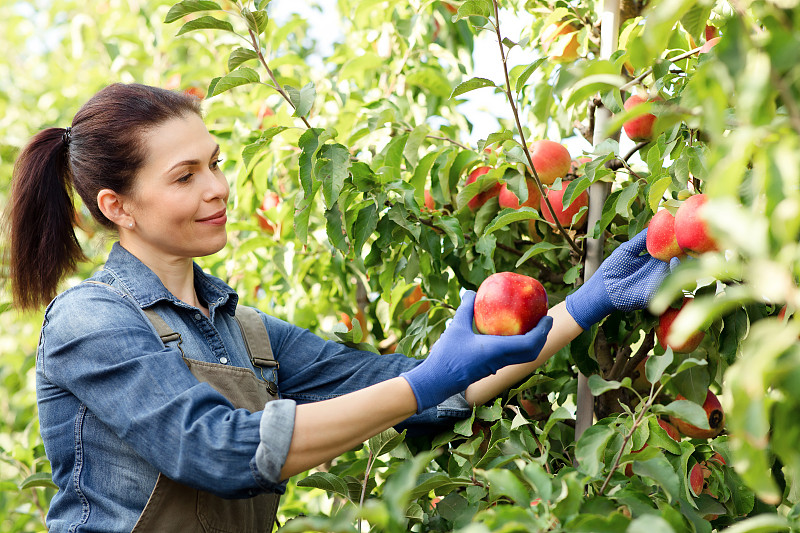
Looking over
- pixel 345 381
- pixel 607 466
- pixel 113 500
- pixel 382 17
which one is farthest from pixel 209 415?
pixel 382 17

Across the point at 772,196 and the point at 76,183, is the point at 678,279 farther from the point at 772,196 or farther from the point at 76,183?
the point at 76,183

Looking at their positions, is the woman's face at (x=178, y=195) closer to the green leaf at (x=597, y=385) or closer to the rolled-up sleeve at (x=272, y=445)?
the rolled-up sleeve at (x=272, y=445)

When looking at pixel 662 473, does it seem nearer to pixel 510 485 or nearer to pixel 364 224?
pixel 510 485

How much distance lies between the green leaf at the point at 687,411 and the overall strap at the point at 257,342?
2.59 ft

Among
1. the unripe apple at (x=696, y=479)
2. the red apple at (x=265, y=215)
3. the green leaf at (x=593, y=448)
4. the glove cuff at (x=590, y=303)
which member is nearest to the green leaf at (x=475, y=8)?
the glove cuff at (x=590, y=303)

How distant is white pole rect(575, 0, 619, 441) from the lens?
144 centimetres

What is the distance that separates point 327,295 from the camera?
2.23 metres

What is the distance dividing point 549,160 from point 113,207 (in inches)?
34.4

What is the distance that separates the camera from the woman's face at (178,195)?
147 cm

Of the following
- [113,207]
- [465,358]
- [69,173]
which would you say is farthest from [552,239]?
[69,173]

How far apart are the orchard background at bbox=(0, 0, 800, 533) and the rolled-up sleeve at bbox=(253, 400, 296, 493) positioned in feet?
0.49

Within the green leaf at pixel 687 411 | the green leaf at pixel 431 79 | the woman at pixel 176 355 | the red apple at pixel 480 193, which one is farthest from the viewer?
the green leaf at pixel 431 79

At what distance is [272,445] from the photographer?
1.12 metres

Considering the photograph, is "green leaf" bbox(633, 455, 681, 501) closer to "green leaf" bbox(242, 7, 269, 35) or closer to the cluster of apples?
the cluster of apples
